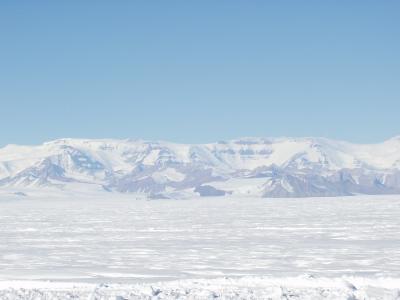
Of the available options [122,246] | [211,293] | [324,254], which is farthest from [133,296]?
[122,246]

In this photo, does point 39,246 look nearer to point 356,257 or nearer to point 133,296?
point 356,257

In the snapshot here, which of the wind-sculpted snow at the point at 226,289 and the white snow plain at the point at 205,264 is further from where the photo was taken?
the white snow plain at the point at 205,264

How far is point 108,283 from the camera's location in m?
21.8

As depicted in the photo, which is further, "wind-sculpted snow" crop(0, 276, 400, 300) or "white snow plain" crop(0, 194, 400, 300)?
"white snow plain" crop(0, 194, 400, 300)

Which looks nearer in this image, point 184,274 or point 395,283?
point 395,283

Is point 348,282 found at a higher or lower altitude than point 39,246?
higher

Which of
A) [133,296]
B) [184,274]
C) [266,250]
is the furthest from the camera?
[266,250]

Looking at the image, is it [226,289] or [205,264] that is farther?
[205,264]

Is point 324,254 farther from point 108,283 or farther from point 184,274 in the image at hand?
point 108,283

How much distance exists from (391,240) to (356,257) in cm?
1069

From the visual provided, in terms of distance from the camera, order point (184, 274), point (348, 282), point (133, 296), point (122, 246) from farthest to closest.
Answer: point (122, 246) < point (184, 274) < point (348, 282) < point (133, 296)

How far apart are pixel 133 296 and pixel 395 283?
7.76 metres

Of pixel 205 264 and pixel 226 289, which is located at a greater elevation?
pixel 226 289

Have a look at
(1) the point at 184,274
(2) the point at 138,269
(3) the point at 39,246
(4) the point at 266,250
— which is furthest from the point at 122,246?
(1) the point at 184,274
